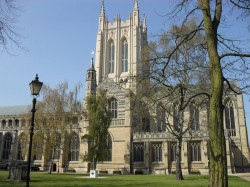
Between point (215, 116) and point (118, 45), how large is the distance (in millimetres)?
64162

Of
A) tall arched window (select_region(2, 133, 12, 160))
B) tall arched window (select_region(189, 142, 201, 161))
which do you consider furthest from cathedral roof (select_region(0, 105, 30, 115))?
tall arched window (select_region(189, 142, 201, 161))

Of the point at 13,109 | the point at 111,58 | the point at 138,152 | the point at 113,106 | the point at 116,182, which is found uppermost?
the point at 111,58

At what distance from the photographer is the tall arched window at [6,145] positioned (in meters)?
63.2

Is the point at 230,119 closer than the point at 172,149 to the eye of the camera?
No

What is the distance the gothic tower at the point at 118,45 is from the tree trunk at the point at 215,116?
190 feet

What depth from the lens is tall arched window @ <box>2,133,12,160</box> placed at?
6319 centimetres

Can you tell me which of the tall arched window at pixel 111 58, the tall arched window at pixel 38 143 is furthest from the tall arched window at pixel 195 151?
the tall arched window at pixel 111 58

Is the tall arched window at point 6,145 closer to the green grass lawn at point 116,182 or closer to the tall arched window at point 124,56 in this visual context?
the tall arched window at point 124,56

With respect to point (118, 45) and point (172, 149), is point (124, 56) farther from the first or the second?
point (172, 149)

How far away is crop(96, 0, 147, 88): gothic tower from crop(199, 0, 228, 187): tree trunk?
5798cm

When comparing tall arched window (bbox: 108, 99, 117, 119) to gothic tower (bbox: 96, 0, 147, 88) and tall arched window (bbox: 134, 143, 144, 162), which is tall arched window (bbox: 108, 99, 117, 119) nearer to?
tall arched window (bbox: 134, 143, 144, 162)

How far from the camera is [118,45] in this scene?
71.6 metres

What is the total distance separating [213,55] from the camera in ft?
30.2

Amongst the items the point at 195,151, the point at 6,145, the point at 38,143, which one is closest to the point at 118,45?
the point at 6,145
